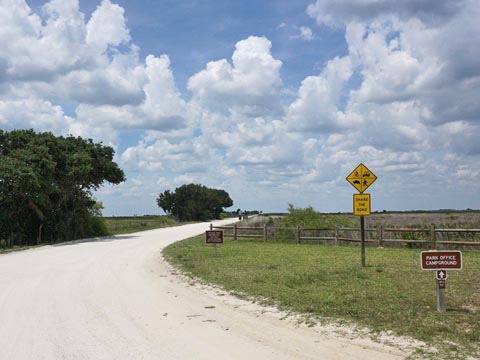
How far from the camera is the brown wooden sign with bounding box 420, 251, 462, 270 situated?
Result: 7922mm

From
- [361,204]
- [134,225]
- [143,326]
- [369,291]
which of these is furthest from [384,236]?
[134,225]

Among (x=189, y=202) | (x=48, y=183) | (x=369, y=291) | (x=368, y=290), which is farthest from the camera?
(x=189, y=202)

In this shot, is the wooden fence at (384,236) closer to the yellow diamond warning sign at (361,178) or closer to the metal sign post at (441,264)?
the yellow diamond warning sign at (361,178)

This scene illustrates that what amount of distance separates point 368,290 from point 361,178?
5726 millimetres

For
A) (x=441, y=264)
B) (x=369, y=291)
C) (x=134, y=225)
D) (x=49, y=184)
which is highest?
(x=49, y=184)

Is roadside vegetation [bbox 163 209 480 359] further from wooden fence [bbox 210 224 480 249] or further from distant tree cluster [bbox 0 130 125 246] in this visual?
distant tree cluster [bbox 0 130 125 246]

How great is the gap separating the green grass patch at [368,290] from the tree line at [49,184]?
46.4 ft

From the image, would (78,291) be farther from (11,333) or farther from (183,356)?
(183,356)

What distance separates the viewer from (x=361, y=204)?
15.0 metres

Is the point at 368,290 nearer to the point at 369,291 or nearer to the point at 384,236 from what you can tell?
the point at 369,291

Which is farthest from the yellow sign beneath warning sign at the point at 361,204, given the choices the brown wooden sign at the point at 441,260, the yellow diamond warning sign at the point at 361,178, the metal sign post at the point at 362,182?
the brown wooden sign at the point at 441,260

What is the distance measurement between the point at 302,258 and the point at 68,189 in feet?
70.5

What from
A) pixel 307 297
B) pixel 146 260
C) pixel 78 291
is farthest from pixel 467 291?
pixel 146 260

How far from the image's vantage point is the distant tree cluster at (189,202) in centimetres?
8375
